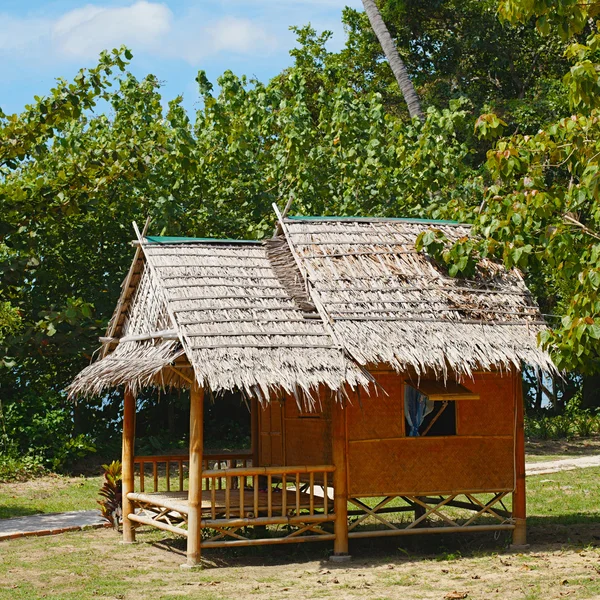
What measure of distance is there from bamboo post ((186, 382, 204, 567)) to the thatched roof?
0.30 m

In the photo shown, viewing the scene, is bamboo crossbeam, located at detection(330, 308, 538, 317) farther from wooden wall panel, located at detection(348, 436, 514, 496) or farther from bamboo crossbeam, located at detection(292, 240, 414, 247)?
wooden wall panel, located at detection(348, 436, 514, 496)

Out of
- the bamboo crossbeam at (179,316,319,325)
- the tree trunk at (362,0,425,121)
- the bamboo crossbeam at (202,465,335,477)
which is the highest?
the tree trunk at (362,0,425,121)

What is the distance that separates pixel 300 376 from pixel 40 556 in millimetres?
3758

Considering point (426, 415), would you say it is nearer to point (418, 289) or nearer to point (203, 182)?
point (418, 289)

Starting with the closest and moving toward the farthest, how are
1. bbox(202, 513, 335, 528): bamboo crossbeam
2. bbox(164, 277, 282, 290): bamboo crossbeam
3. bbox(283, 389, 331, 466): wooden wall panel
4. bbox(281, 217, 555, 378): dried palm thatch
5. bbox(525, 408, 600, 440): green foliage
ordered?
bbox(202, 513, 335, 528): bamboo crossbeam
bbox(281, 217, 555, 378): dried palm thatch
bbox(164, 277, 282, 290): bamboo crossbeam
bbox(283, 389, 331, 466): wooden wall panel
bbox(525, 408, 600, 440): green foliage

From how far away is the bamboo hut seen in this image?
935 cm

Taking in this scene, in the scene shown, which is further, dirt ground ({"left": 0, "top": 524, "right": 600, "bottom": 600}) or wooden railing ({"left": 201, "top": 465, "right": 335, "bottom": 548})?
wooden railing ({"left": 201, "top": 465, "right": 335, "bottom": 548})

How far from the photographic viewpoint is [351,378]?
916cm

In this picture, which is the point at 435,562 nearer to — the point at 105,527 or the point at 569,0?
the point at 105,527

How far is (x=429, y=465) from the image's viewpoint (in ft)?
33.2

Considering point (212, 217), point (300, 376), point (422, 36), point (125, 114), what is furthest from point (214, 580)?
point (422, 36)

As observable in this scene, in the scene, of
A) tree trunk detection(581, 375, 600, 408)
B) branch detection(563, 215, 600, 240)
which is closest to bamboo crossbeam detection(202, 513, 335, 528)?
branch detection(563, 215, 600, 240)

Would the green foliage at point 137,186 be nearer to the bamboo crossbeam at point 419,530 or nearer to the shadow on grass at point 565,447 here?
the shadow on grass at point 565,447

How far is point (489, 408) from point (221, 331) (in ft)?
10.3
